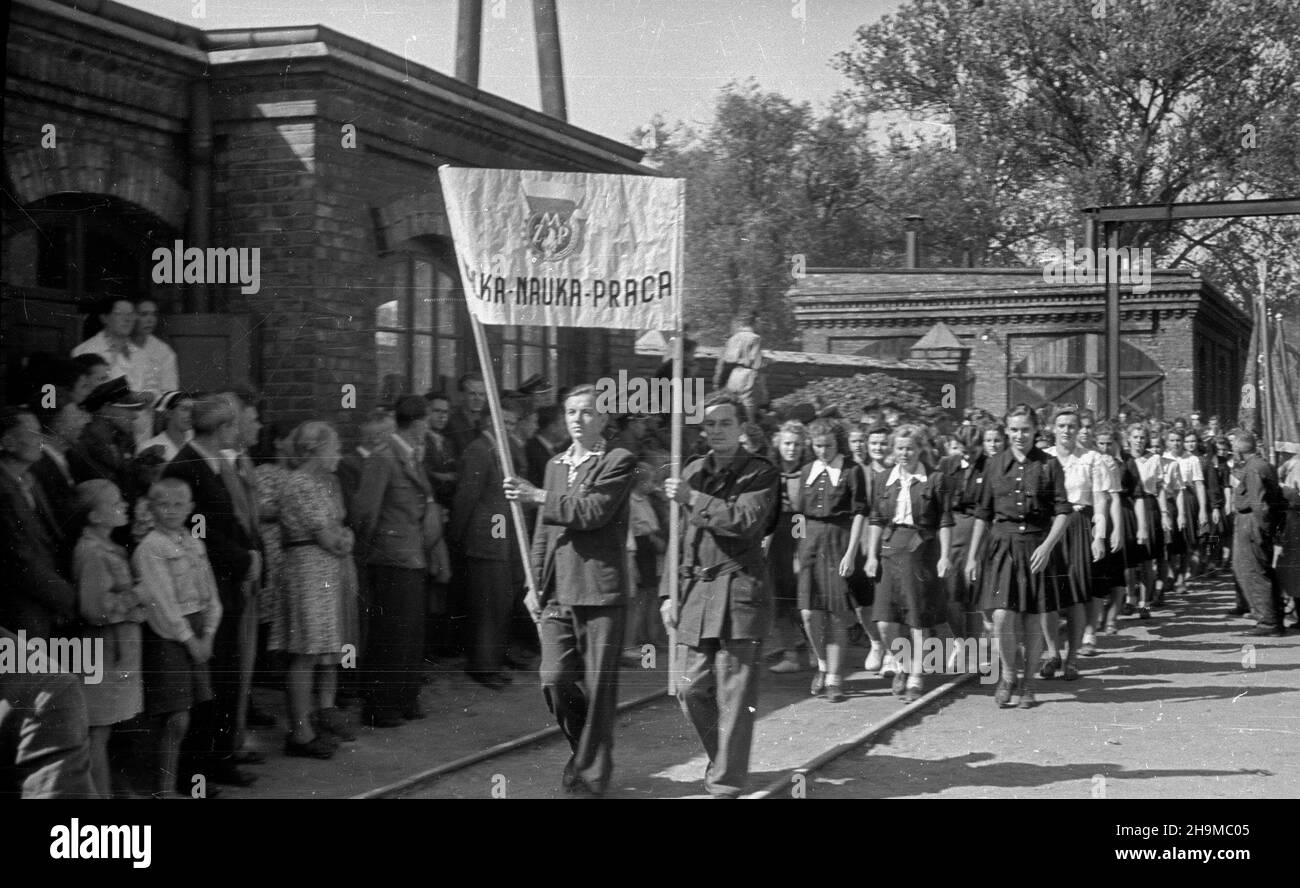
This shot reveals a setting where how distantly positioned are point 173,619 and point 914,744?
405 centimetres

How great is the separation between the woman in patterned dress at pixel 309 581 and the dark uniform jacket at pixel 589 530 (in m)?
1.17

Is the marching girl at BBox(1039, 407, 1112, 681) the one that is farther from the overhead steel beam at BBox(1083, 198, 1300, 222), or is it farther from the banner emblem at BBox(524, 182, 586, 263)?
the banner emblem at BBox(524, 182, 586, 263)

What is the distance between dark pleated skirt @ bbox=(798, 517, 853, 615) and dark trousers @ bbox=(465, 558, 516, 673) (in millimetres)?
2047

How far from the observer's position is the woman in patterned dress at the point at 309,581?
6.80m

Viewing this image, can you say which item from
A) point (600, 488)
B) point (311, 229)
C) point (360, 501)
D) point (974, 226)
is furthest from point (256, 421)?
point (974, 226)

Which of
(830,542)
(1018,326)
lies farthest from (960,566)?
(1018,326)

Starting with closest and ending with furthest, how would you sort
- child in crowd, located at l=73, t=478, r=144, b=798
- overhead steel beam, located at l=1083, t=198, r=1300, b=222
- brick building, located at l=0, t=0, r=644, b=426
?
child in crowd, located at l=73, t=478, r=144, b=798 < overhead steel beam, located at l=1083, t=198, r=1300, b=222 < brick building, located at l=0, t=0, r=644, b=426

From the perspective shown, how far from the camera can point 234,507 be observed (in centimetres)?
636

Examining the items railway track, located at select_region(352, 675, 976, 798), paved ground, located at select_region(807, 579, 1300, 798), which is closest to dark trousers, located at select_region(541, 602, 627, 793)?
railway track, located at select_region(352, 675, 976, 798)

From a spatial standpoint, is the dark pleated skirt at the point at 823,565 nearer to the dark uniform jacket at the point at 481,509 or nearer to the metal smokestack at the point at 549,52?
the dark uniform jacket at the point at 481,509

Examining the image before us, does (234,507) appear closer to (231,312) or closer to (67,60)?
(231,312)

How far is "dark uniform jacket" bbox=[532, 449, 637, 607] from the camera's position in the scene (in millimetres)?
6180
